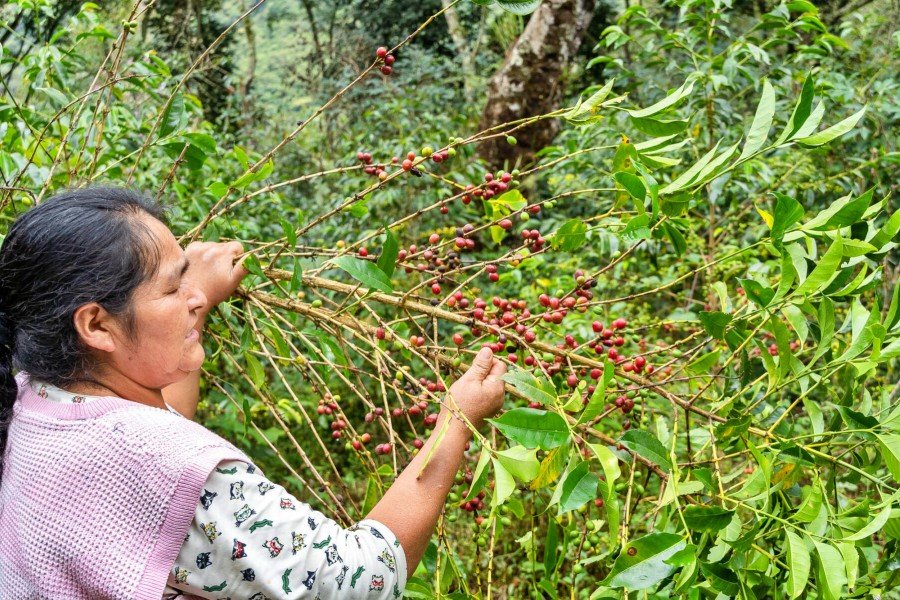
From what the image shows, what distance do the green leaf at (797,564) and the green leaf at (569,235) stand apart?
0.53m

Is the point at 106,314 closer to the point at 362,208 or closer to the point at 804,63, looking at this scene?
the point at 362,208

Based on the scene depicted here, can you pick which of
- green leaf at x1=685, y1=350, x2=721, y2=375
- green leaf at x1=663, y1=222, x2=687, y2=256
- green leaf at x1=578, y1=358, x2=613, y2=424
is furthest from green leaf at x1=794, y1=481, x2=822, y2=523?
green leaf at x1=663, y1=222, x2=687, y2=256

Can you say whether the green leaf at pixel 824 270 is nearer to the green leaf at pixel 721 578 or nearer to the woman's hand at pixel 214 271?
the green leaf at pixel 721 578

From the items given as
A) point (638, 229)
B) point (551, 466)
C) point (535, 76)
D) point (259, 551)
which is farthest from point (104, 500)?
point (535, 76)

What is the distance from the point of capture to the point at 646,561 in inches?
35.1

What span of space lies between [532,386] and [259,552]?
396mm

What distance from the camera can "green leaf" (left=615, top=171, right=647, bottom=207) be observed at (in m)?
1.07

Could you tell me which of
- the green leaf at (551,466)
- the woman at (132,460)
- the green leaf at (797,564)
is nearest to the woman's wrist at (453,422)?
the woman at (132,460)

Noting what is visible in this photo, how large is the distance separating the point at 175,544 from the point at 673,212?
2.82 feet

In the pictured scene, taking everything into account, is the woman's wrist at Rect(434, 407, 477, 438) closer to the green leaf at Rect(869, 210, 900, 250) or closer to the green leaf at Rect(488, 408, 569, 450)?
the green leaf at Rect(488, 408, 569, 450)

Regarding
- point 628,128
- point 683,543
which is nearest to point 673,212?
point 683,543

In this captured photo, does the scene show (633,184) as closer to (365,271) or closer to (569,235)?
(569,235)

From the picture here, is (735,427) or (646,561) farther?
(735,427)

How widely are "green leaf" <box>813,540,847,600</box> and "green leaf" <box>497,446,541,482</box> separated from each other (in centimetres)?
37
